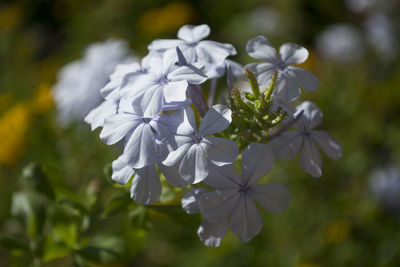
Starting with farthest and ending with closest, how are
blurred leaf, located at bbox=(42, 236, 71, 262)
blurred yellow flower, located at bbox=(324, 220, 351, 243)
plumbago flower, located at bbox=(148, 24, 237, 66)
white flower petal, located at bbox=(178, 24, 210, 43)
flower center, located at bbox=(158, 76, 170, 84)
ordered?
blurred yellow flower, located at bbox=(324, 220, 351, 243) < blurred leaf, located at bbox=(42, 236, 71, 262) < white flower petal, located at bbox=(178, 24, 210, 43) < plumbago flower, located at bbox=(148, 24, 237, 66) < flower center, located at bbox=(158, 76, 170, 84)

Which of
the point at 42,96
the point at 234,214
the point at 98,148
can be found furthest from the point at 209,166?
the point at 42,96

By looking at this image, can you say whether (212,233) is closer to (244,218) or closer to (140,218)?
(244,218)

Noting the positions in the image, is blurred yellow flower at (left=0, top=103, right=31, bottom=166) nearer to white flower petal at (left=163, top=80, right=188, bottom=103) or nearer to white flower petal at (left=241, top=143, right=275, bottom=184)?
white flower petal at (left=163, top=80, right=188, bottom=103)

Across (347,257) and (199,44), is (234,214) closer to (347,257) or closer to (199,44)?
(199,44)

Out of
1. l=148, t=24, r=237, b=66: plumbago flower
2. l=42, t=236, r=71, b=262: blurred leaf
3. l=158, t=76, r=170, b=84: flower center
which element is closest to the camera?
l=158, t=76, r=170, b=84: flower center

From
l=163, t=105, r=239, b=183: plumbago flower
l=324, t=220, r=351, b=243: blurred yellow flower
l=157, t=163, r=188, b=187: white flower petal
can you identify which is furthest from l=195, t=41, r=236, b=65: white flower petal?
l=324, t=220, r=351, b=243: blurred yellow flower

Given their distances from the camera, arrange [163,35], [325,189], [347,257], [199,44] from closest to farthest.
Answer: [199,44], [347,257], [325,189], [163,35]

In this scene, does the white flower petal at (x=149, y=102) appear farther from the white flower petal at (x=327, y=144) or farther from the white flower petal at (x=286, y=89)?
the white flower petal at (x=327, y=144)
